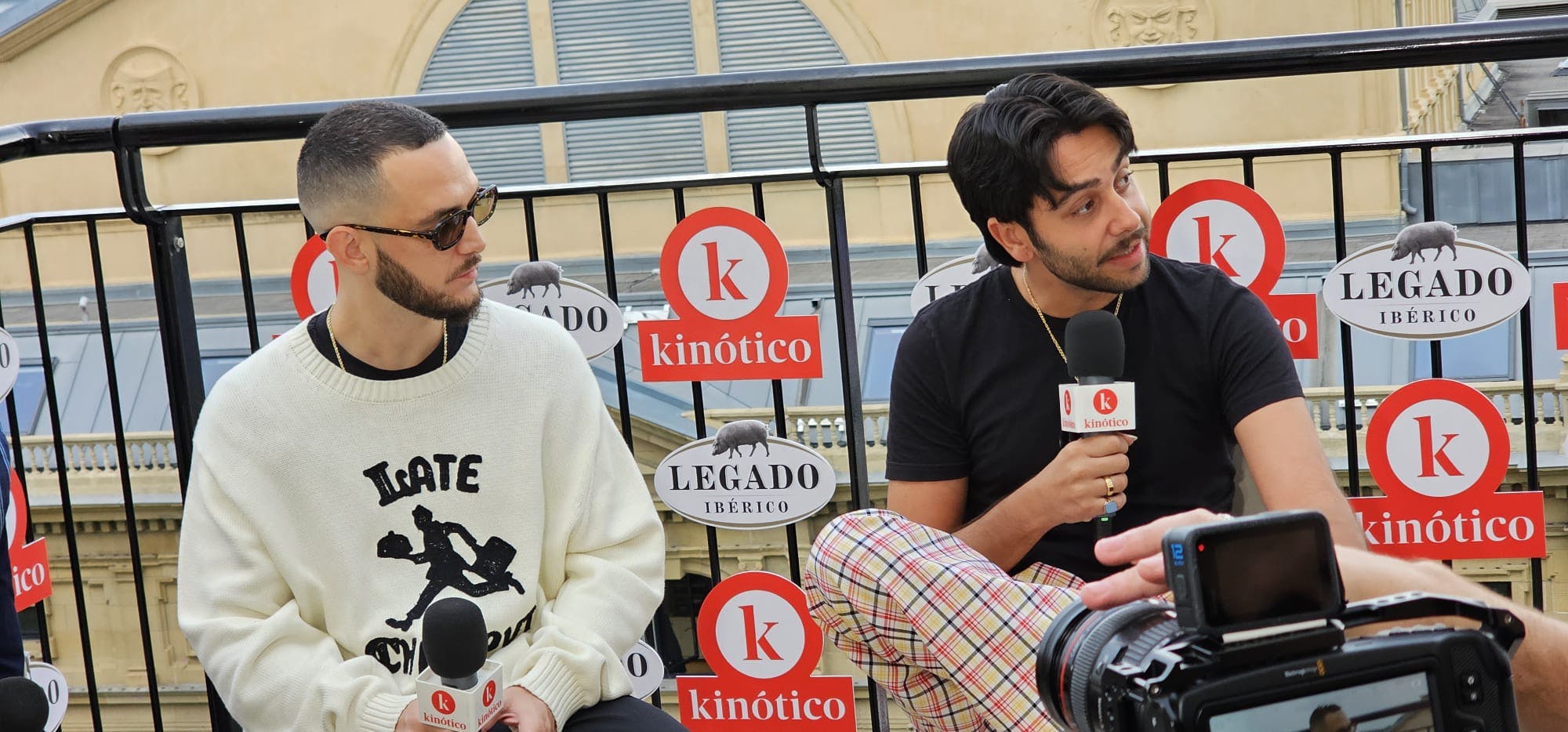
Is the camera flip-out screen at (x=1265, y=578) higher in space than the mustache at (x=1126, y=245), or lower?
lower

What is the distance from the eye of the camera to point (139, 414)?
26703 millimetres

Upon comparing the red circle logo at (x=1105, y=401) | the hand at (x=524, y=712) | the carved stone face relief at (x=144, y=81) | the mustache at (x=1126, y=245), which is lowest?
the hand at (x=524, y=712)

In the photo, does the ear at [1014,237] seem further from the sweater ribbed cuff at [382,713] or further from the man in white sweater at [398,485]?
the sweater ribbed cuff at [382,713]

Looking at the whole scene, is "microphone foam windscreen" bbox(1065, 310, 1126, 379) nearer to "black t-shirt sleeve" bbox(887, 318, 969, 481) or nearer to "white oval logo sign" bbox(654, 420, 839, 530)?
"black t-shirt sleeve" bbox(887, 318, 969, 481)

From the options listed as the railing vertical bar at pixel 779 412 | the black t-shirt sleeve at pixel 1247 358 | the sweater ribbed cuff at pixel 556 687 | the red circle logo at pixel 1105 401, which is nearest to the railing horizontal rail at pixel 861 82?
the railing vertical bar at pixel 779 412

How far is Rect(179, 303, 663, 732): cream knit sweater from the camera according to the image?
1.74 meters

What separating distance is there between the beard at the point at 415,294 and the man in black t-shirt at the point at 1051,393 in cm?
54

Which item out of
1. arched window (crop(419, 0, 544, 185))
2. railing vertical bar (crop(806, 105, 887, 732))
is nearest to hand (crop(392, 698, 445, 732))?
railing vertical bar (crop(806, 105, 887, 732))

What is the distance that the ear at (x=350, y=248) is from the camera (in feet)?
5.97

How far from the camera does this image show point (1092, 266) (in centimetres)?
182

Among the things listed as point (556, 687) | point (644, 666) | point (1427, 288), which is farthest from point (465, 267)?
point (1427, 288)

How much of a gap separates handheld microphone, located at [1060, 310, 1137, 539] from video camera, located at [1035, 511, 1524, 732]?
590 millimetres

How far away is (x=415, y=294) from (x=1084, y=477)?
0.82 m

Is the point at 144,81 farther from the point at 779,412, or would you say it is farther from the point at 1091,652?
the point at 1091,652
